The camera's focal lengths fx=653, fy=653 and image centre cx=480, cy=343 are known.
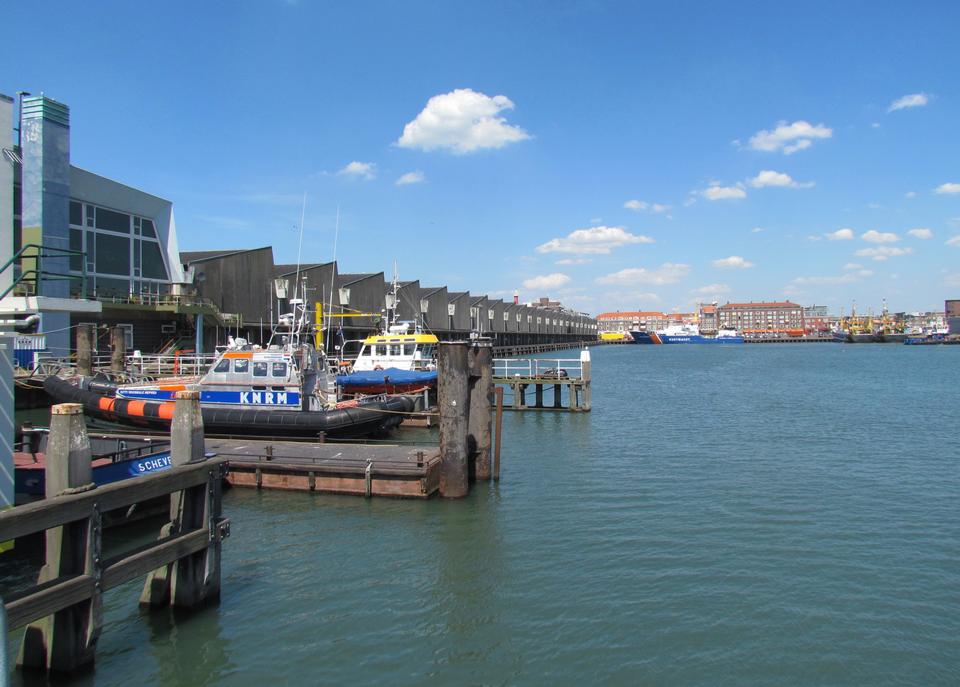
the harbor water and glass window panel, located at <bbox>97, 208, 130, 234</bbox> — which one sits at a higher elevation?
glass window panel, located at <bbox>97, 208, 130, 234</bbox>

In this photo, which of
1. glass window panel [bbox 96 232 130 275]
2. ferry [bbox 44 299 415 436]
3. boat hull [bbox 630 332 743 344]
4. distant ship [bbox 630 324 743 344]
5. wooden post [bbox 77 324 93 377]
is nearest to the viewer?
ferry [bbox 44 299 415 436]

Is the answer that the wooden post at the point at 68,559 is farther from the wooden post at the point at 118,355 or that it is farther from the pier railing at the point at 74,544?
the wooden post at the point at 118,355

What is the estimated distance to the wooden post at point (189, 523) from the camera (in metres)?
9.01

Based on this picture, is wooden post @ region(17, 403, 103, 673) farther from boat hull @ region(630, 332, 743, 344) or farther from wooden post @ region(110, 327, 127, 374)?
boat hull @ region(630, 332, 743, 344)

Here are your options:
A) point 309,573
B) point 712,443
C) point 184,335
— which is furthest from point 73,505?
point 184,335

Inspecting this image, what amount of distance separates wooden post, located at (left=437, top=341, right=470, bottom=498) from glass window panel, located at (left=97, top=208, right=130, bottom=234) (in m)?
28.8

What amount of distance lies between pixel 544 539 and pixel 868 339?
177409 millimetres

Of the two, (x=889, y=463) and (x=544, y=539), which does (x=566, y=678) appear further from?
(x=889, y=463)

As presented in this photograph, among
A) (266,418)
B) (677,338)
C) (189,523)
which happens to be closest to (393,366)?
(266,418)

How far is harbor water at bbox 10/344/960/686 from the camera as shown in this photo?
837 centimetres

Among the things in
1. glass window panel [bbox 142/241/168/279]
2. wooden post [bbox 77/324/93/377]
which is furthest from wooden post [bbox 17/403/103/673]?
glass window panel [bbox 142/241/168/279]

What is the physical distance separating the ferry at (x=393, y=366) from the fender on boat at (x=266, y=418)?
592 cm

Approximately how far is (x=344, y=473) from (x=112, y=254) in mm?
27901

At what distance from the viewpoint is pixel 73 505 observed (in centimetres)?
701
